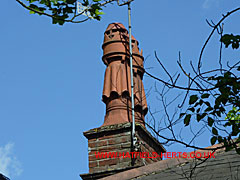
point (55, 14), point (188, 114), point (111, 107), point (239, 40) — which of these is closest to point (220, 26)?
point (239, 40)

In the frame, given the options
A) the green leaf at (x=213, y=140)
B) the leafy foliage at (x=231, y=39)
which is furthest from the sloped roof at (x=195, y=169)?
the leafy foliage at (x=231, y=39)

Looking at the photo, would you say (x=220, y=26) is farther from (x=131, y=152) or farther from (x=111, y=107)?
(x=111, y=107)

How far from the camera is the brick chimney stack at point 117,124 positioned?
6621 millimetres

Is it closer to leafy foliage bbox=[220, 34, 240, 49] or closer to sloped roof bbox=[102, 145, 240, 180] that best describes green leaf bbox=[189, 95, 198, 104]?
leafy foliage bbox=[220, 34, 240, 49]

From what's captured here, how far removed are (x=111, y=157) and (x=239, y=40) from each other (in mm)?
3770

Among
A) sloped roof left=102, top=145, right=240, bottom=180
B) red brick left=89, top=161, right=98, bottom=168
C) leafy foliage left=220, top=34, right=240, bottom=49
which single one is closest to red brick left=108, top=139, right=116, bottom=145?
red brick left=89, top=161, right=98, bottom=168

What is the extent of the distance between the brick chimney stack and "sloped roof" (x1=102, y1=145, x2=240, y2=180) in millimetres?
649

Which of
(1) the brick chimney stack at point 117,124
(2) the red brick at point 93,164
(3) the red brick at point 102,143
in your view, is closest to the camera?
(1) the brick chimney stack at point 117,124

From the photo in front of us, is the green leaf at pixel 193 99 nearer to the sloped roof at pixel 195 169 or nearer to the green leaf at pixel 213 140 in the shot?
the green leaf at pixel 213 140

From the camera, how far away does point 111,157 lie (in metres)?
6.72

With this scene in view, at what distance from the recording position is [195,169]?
17.7 feet

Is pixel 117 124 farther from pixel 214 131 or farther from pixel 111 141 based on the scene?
pixel 214 131

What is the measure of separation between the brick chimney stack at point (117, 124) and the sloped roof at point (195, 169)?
65 cm

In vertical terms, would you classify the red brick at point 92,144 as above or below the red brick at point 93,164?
above
